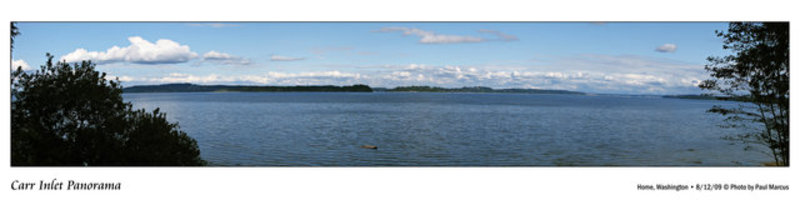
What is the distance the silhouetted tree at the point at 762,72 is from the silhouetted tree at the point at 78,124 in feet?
68.3

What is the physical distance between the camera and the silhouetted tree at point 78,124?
15508 mm

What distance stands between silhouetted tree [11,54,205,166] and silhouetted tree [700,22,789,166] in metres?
20.8

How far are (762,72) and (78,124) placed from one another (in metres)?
24.0

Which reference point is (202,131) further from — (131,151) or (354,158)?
(131,151)

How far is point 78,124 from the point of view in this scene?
1666cm

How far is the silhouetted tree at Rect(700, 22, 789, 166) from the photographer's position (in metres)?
17.9

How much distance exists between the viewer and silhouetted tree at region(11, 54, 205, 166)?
15508 mm

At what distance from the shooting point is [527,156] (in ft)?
125

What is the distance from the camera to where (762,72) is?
18812 mm
